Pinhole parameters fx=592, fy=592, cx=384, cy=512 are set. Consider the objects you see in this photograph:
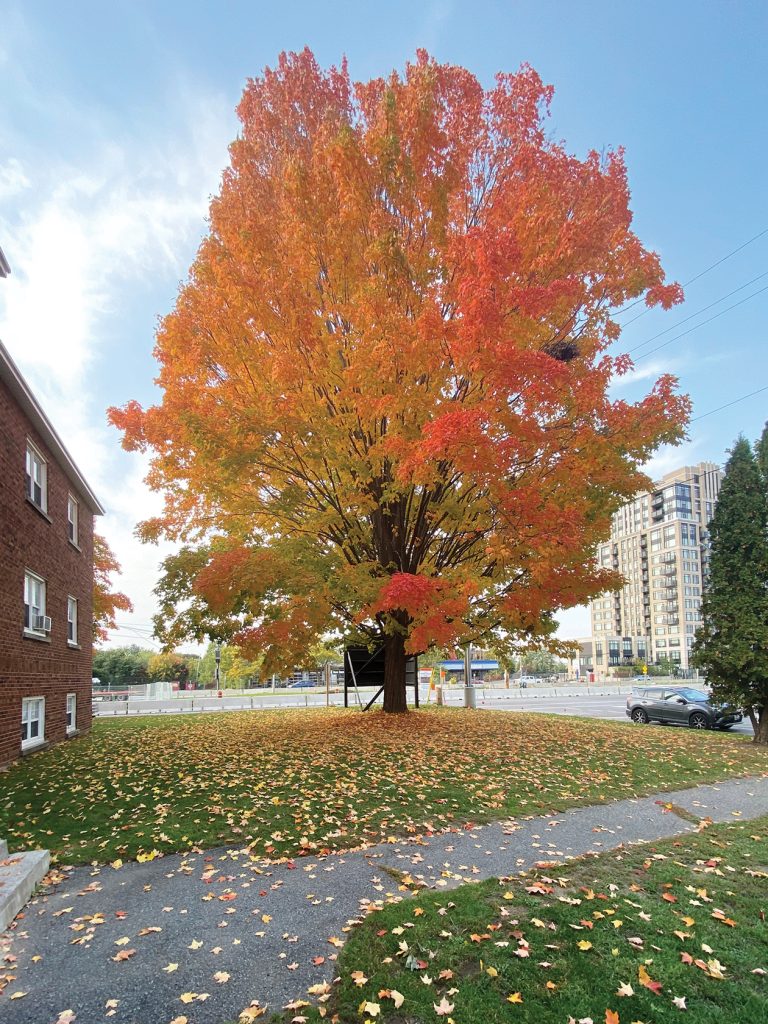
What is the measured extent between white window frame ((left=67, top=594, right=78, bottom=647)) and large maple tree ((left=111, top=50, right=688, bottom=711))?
4.87 meters

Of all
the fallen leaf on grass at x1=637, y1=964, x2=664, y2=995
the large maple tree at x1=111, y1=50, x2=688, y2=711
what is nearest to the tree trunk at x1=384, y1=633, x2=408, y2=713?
the large maple tree at x1=111, y1=50, x2=688, y2=711

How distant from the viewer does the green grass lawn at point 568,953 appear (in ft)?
10.5

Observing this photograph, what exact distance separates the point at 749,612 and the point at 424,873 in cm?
1290

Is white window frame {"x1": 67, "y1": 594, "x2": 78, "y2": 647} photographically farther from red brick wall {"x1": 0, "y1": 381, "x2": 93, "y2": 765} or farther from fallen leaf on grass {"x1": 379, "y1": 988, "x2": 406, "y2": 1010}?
fallen leaf on grass {"x1": 379, "y1": 988, "x2": 406, "y2": 1010}

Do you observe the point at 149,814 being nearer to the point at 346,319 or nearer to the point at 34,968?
the point at 34,968

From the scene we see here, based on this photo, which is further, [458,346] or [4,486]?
[4,486]

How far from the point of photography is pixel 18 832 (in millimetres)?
6668

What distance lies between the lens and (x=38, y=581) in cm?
1314

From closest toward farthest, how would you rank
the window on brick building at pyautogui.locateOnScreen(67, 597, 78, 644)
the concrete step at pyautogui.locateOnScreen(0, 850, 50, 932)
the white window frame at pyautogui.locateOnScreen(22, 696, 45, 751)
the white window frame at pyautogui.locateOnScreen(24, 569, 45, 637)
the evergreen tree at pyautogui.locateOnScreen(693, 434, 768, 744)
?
the concrete step at pyautogui.locateOnScreen(0, 850, 50, 932) → the white window frame at pyautogui.locateOnScreen(22, 696, 45, 751) → the white window frame at pyautogui.locateOnScreen(24, 569, 45, 637) → the evergreen tree at pyautogui.locateOnScreen(693, 434, 768, 744) → the window on brick building at pyautogui.locateOnScreen(67, 597, 78, 644)

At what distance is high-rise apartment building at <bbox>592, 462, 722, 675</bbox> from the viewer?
427 ft

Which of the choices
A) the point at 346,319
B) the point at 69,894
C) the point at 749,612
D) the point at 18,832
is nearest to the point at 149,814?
the point at 18,832

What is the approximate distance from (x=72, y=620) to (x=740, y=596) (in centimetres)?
1764

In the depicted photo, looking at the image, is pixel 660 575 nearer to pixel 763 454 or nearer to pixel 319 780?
pixel 763 454

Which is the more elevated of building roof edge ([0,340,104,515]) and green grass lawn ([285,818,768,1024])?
building roof edge ([0,340,104,515])
